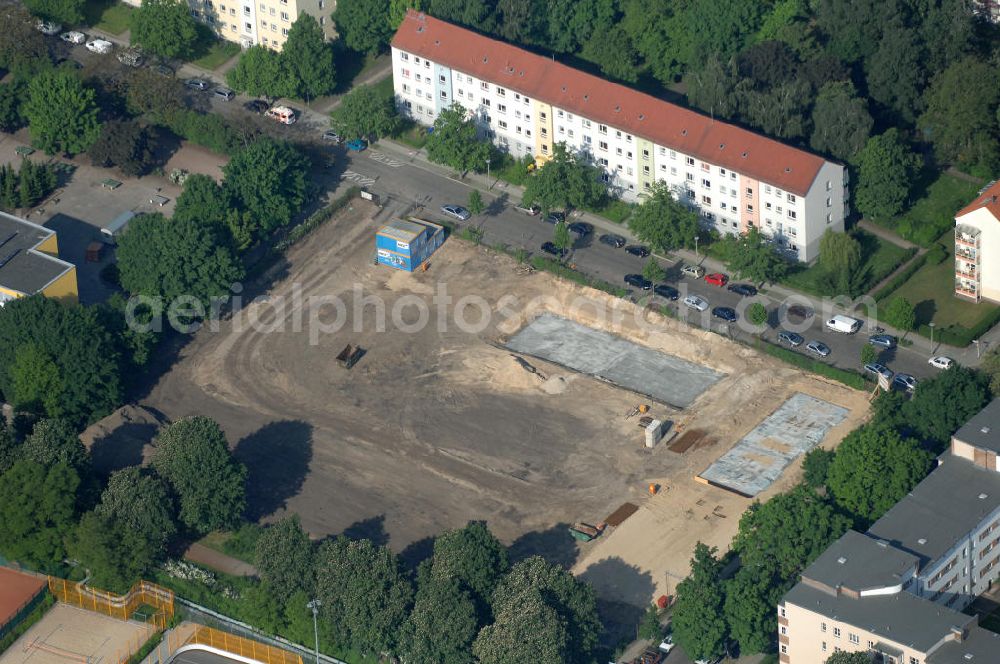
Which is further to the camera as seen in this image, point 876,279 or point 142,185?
point 142,185

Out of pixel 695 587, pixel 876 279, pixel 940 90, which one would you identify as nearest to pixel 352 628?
pixel 695 587

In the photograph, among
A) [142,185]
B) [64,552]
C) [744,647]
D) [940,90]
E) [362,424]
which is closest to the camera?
[744,647]

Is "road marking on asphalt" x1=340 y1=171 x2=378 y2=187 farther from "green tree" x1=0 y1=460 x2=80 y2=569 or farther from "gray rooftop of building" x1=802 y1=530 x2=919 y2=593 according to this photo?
"gray rooftop of building" x1=802 y1=530 x2=919 y2=593

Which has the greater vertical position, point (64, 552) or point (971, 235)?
point (971, 235)

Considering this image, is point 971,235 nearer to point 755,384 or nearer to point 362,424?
point 755,384

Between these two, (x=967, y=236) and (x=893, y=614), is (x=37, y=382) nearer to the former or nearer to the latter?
(x=893, y=614)

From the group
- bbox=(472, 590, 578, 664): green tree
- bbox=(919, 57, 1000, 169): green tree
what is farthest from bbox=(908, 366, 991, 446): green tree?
bbox=(472, 590, 578, 664): green tree

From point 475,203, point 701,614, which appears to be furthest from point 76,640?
point 475,203

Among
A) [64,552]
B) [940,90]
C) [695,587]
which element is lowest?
[64,552]
